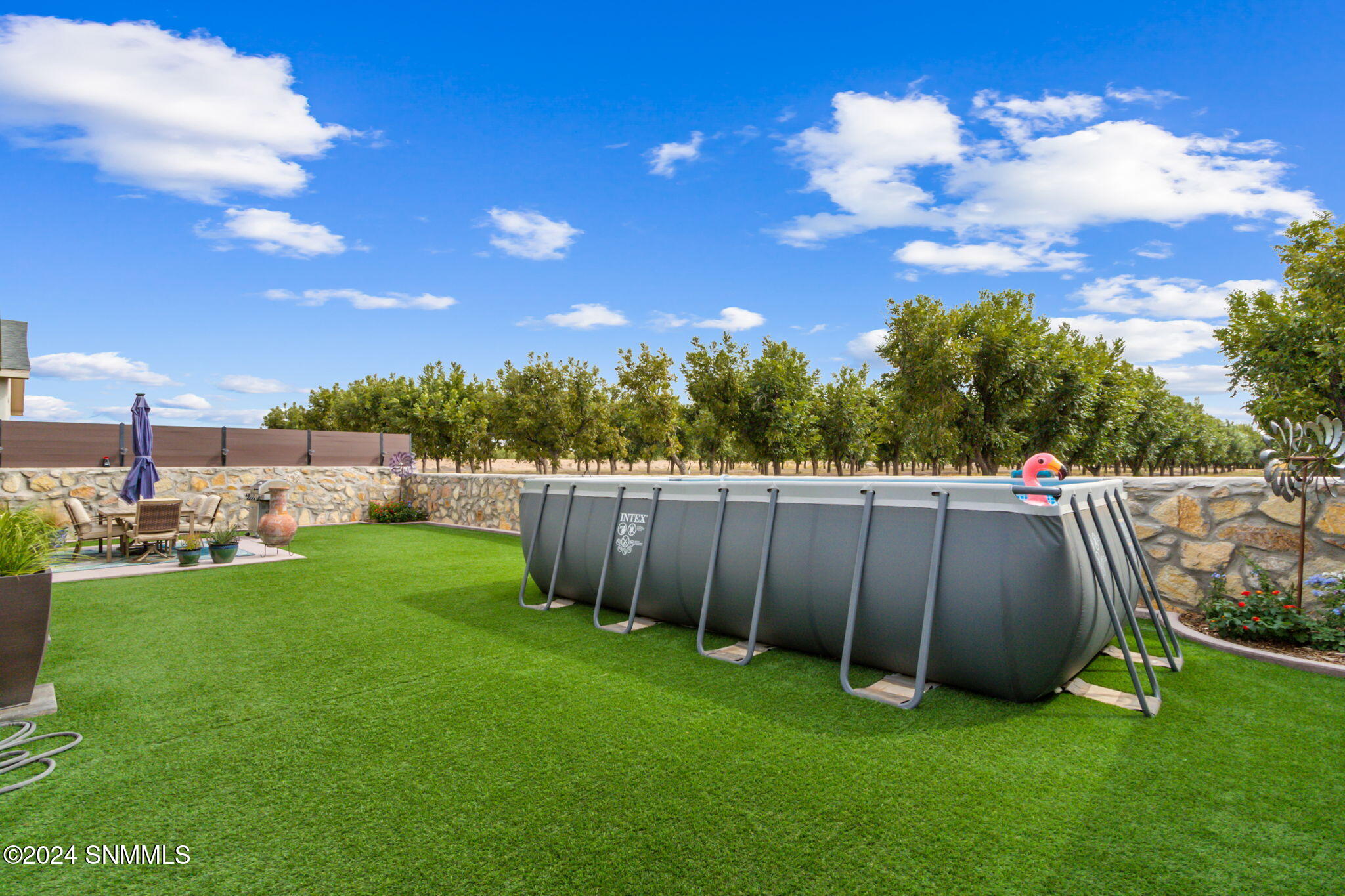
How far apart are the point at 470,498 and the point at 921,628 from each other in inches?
516

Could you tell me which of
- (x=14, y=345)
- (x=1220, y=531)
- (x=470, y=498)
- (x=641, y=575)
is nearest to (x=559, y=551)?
(x=641, y=575)

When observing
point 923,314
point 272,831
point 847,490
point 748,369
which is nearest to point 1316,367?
point 923,314

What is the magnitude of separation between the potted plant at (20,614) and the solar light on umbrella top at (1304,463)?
9.51 m


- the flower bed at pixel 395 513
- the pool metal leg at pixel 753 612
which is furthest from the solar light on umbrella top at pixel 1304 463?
the flower bed at pixel 395 513

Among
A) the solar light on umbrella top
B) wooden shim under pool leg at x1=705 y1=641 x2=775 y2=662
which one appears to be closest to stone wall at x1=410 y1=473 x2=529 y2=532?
wooden shim under pool leg at x1=705 y1=641 x2=775 y2=662

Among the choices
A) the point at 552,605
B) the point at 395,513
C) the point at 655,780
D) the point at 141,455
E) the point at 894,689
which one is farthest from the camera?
the point at 395,513

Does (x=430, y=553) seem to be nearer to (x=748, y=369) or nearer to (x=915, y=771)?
(x=915, y=771)

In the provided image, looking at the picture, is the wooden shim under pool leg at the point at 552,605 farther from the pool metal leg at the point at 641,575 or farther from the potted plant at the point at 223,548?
the potted plant at the point at 223,548

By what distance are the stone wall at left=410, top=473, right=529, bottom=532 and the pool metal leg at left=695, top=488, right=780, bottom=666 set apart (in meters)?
8.93

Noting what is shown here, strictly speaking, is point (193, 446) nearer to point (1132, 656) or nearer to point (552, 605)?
point (552, 605)

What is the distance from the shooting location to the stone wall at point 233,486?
44.0 feet

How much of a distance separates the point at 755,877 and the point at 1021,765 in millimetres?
1800

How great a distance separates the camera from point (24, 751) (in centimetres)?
384

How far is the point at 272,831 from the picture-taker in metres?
2.99
